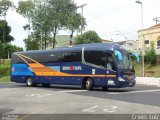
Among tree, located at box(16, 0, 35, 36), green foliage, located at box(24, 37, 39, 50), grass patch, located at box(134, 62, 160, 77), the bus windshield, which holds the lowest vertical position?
grass patch, located at box(134, 62, 160, 77)

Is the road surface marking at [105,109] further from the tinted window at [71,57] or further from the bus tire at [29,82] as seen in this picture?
the bus tire at [29,82]

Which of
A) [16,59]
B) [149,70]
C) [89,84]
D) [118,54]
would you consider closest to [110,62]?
[118,54]

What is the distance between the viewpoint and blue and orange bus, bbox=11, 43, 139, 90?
26531 mm

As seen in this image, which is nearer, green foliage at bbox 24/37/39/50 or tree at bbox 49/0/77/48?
tree at bbox 49/0/77/48

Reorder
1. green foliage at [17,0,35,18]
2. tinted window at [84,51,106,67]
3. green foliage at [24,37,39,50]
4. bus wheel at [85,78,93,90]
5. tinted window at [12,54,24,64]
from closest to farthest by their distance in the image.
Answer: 1. tinted window at [84,51,106,67]
2. bus wheel at [85,78,93,90]
3. tinted window at [12,54,24,64]
4. green foliage at [17,0,35,18]
5. green foliage at [24,37,39,50]

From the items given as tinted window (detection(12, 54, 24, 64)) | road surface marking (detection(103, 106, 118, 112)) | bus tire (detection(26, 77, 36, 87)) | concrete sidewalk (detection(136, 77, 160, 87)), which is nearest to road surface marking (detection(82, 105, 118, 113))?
road surface marking (detection(103, 106, 118, 112))

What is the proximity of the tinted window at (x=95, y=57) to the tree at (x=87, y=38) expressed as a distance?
125 feet

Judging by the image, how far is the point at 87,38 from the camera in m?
68.6

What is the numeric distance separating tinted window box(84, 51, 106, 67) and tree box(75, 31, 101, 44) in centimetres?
3810

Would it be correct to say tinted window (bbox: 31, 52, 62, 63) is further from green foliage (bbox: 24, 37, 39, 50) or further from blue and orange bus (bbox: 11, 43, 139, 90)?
green foliage (bbox: 24, 37, 39, 50)

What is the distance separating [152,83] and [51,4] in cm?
4055

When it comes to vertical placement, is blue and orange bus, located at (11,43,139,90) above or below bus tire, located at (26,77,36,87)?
above

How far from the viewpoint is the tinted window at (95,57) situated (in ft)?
88.6

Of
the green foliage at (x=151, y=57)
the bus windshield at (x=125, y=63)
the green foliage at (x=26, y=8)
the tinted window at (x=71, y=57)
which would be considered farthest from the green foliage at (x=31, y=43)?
the bus windshield at (x=125, y=63)
